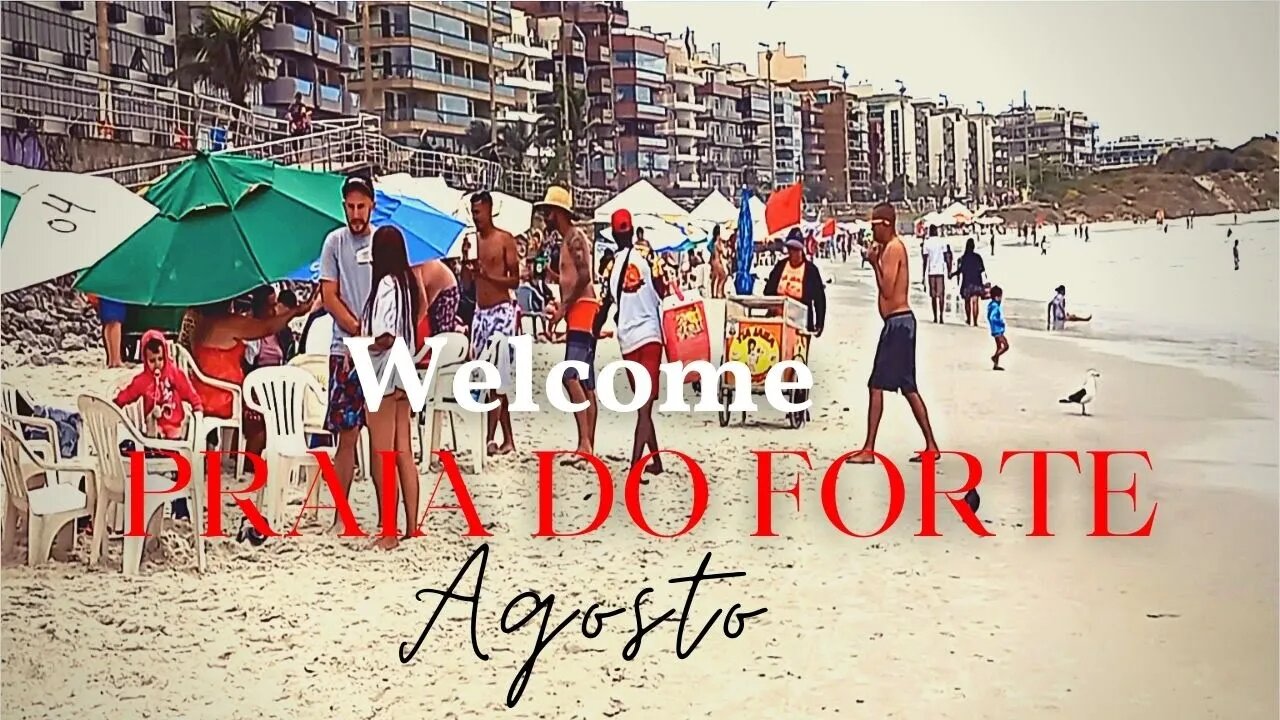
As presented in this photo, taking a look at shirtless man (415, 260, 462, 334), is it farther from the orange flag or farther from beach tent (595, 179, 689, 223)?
the orange flag

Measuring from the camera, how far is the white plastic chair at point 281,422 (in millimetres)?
3641

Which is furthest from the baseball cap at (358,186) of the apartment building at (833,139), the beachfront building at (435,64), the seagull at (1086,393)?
the seagull at (1086,393)

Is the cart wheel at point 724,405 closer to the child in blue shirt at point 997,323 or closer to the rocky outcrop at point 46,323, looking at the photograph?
the child in blue shirt at point 997,323

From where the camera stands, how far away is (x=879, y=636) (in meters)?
3.55

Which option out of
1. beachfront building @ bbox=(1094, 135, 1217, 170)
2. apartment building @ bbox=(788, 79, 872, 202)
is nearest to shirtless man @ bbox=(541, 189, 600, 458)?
apartment building @ bbox=(788, 79, 872, 202)

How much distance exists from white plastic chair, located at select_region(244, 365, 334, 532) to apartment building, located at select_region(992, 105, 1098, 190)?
193 centimetres

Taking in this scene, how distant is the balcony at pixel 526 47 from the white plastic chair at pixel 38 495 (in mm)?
1539

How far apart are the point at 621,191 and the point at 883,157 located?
720mm

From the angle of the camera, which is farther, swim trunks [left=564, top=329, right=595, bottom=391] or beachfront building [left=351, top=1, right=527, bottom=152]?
beachfront building [left=351, top=1, right=527, bottom=152]

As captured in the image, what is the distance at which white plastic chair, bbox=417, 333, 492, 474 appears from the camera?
11.9 feet

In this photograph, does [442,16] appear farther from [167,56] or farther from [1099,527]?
[1099,527]

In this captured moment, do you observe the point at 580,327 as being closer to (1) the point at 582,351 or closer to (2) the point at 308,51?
(1) the point at 582,351

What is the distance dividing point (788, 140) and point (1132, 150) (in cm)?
94

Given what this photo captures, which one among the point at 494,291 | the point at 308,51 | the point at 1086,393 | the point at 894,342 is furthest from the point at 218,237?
the point at 1086,393
